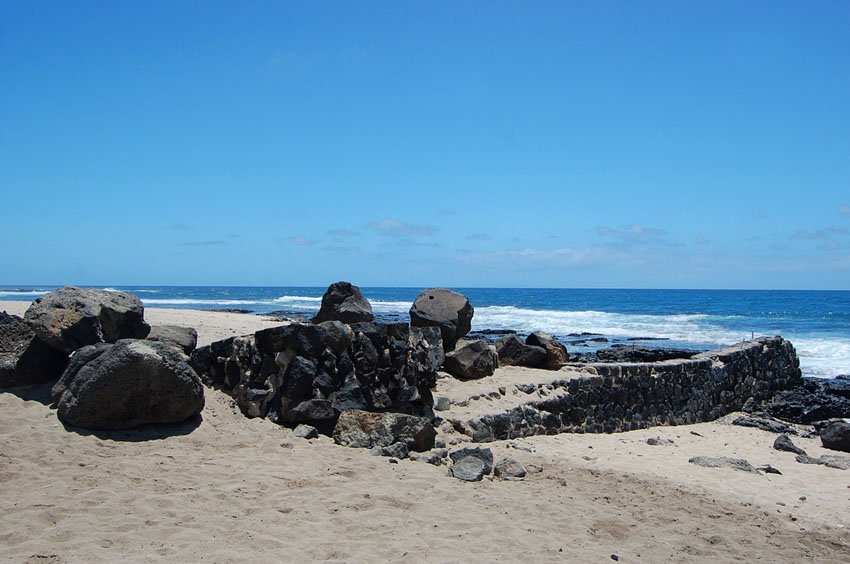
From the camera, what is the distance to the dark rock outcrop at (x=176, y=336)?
405 inches

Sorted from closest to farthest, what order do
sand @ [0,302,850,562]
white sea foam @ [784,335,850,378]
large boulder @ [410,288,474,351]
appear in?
sand @ [0,302,850,562], large boulder @ [410,288,474,351], white sea foam @ [784,335,850,378]

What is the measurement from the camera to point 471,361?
12180 mm

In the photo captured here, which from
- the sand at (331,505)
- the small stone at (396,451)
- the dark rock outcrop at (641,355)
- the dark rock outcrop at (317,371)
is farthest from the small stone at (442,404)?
the dark rock outcrop at (641,355)

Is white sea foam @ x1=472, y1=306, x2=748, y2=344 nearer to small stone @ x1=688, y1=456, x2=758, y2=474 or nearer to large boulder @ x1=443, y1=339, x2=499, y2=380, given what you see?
large boulder @ x1=443, y1=339, x2=499, y2=380

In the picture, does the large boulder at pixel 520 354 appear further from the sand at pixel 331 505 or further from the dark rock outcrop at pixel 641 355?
the dark rock outcrop at pixel 641 355

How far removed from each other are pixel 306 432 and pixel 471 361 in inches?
175

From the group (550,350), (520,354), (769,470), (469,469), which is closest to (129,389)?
(469,469)

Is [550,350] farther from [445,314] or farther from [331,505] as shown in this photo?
[331,505]

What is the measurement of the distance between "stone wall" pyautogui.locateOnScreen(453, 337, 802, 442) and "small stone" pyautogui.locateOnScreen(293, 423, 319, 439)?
225 centimetres

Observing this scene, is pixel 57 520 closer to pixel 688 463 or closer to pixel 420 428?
pixel 420 428

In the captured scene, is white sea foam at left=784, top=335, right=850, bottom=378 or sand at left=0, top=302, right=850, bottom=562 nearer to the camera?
sand at left=0, top=302, right=850, bottom=562

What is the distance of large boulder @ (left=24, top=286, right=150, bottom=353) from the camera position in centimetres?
855

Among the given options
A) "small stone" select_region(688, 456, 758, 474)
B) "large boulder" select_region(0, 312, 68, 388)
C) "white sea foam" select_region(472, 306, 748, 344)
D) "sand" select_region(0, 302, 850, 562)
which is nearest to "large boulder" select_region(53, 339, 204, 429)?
"sand" select_region(0, 302, 850, 562)

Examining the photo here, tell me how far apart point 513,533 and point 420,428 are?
102 inches
